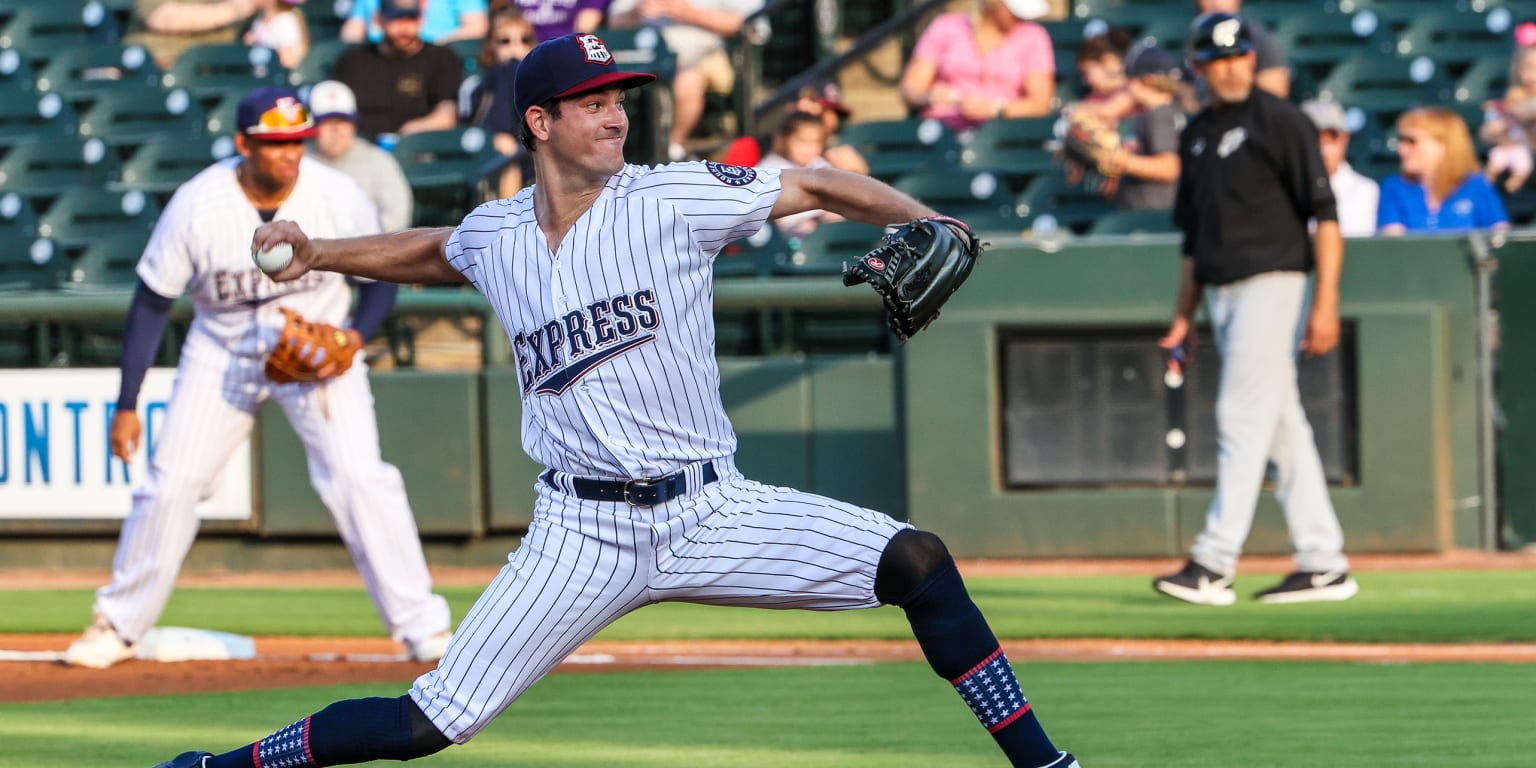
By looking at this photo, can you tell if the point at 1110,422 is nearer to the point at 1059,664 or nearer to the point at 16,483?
the point at 1059,664

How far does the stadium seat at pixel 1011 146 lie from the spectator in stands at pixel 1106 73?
0.26 m

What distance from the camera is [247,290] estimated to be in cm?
664

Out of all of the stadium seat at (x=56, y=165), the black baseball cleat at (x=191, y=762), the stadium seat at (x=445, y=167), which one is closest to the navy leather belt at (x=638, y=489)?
the black baseball cleat at (x=191, y=762)

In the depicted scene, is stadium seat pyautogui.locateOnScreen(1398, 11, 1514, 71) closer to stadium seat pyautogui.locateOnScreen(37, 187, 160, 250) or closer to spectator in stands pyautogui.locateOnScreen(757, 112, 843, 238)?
spectator in stands pyautogui.locateOnScreen(757, 112, 843, 238)

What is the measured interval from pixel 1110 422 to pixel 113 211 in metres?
6.00

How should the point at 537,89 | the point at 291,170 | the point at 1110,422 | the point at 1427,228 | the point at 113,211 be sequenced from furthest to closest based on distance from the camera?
the point at 113,211 → the point at 1427,228 → the point at 1110,422 → the point at 291,170 → the point at 537,89

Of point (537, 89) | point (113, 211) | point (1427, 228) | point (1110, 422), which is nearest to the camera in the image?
point (537, 89)

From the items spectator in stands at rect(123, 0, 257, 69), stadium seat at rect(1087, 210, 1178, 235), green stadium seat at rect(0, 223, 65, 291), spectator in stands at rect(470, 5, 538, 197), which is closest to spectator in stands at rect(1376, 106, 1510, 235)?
stadium seat at rect(1087, 210, 1178, 235)

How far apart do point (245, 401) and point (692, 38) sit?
6.13 m

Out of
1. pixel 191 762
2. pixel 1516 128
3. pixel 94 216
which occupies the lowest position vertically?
pixel 191 762

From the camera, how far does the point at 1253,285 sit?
7.41 m

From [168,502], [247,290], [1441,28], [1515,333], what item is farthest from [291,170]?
[1441,28]

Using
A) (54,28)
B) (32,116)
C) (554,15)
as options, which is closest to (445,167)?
(554,15)

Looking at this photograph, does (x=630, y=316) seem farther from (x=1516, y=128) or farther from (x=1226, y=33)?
(x=1516, y=128)
